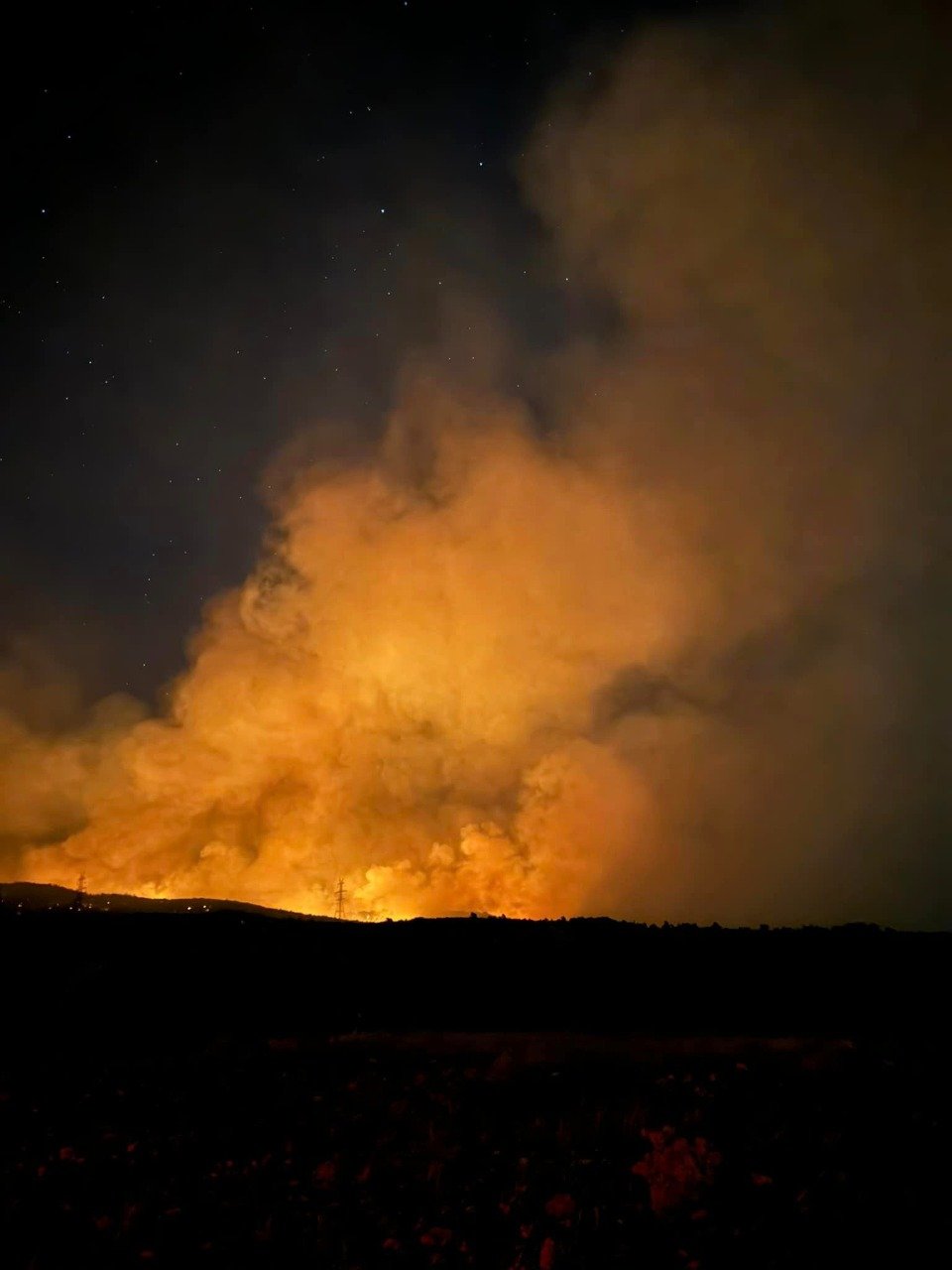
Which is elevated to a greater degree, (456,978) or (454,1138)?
(456,978)

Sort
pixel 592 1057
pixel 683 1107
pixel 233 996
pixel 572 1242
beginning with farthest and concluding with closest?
pixel 233 996 → pixel 592 1057 → pixel 683 1107 → pixel 572 1242

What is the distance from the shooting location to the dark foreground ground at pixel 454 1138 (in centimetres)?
684

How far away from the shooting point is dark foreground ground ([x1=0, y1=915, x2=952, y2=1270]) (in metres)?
6.84

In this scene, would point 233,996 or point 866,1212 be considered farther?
point 233,996

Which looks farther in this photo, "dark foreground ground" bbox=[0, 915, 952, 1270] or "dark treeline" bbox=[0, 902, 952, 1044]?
"dark treeline" bbox=[0, 902, 952, 1044]

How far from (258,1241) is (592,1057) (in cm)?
717

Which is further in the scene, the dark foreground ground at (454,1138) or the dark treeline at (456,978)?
the dark treeline at (456,978)

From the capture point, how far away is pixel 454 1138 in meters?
8.87

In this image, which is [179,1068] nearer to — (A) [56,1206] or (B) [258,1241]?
(A) [56,1206]

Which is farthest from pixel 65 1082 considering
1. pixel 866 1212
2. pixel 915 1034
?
pixel 915 1034

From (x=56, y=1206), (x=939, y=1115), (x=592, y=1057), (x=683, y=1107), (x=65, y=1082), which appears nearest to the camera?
(x=56, y=1206)

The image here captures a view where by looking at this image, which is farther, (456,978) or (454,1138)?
(456,978)

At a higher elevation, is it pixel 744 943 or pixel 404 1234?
pixel 744 943

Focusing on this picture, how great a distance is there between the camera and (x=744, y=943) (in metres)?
20.7
